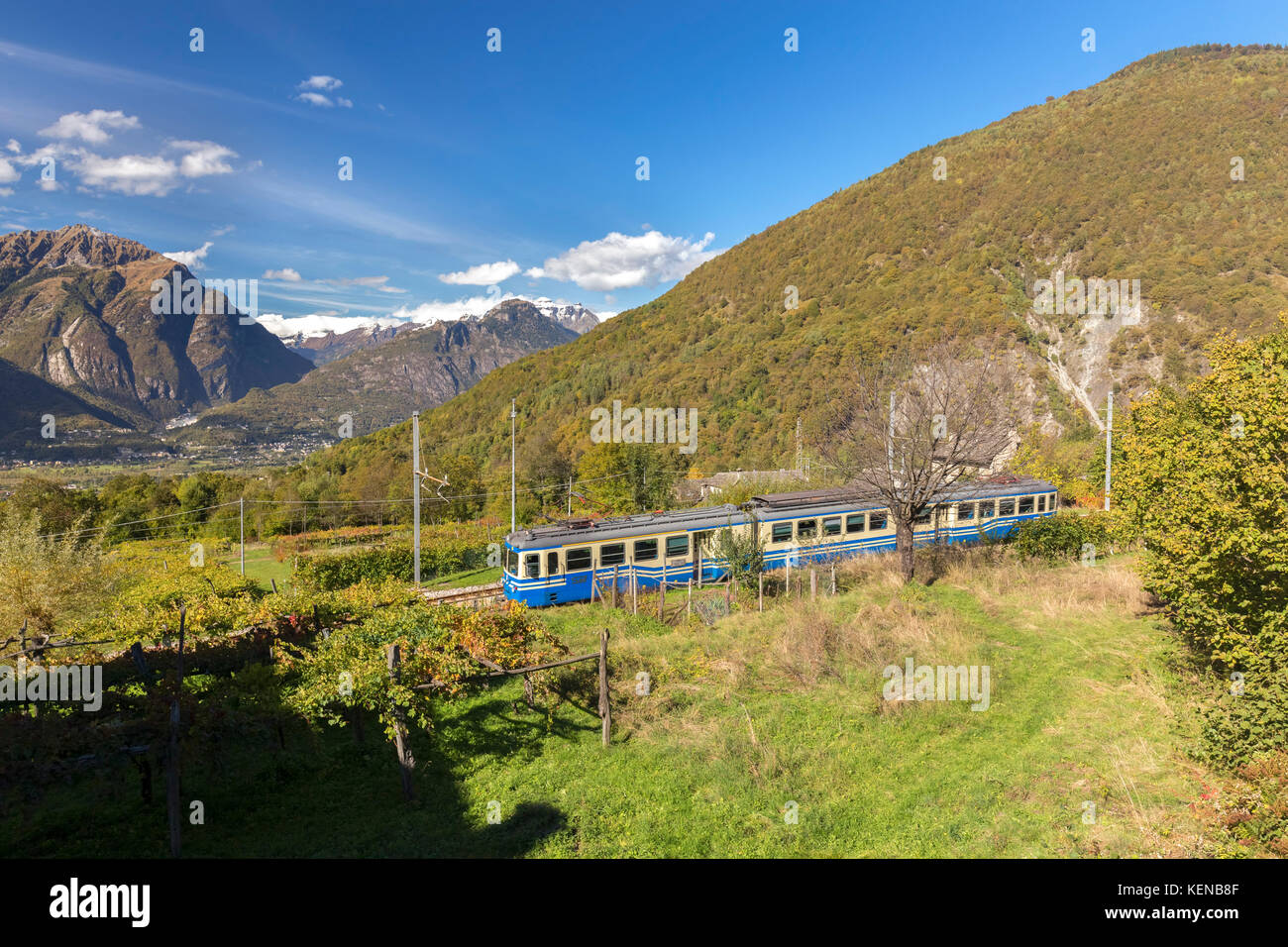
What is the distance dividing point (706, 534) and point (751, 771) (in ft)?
39.4

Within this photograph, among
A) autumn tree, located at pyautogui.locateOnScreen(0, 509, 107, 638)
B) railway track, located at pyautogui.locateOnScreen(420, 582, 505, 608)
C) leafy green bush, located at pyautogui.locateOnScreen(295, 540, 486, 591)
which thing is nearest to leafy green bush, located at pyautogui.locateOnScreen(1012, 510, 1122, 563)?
railway track, located at pyautogui.locateOnScreen(420, 582, 505, 608)

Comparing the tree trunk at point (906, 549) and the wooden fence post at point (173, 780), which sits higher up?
the tree trunk at point (906, 549)

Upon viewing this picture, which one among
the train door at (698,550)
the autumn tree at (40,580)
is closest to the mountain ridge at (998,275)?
the train door at (698,550)

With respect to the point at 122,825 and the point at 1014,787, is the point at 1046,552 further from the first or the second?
the point at 122,825

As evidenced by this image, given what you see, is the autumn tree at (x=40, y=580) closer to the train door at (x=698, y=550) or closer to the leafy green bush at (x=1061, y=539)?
the train door at (x=698, y=550)

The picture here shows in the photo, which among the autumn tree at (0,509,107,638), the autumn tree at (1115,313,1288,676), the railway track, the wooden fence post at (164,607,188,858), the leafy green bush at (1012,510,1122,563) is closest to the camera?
the wooden fence post at (164,607,188,858)

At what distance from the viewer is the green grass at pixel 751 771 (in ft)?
25.4

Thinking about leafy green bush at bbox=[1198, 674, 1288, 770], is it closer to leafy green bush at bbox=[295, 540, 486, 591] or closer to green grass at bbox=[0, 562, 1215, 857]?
green grass at bbox=[0, 562, 1215, 857]

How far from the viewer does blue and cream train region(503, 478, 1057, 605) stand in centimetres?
1917

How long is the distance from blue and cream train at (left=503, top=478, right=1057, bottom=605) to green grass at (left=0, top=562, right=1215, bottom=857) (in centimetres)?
567

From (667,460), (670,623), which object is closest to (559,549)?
(670,623)

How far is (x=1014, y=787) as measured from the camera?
28.3ft

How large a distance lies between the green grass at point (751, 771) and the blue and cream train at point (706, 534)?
5673 millimetres
